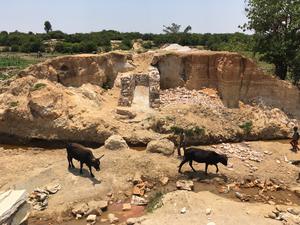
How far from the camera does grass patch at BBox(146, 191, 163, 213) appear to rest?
1481cm

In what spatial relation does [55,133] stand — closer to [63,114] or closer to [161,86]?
[63,114]

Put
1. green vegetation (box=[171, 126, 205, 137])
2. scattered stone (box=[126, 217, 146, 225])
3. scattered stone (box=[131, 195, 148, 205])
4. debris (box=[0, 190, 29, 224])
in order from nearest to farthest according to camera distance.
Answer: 1. debris (box=[0, 190, 29, 224])
2. scattered stone (box=[126, 217, 146, 225])
3. scattered stone (box=[131, 195, 148, 205])
4. green vegetation (box=[171, 126, 205, 137])

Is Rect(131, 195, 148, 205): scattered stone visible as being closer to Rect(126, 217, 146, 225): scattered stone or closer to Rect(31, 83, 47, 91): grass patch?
Rect(126, 217, 146, 225): scattered stone

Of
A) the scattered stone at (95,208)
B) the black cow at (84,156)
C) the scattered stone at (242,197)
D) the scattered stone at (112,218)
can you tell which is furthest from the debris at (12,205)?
the scattered stone at (242,197)

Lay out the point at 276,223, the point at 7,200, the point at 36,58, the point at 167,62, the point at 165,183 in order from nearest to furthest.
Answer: the point at 7,200, the point at 276,223, the point at 165,183, the point at 167,62, the point at 36,58

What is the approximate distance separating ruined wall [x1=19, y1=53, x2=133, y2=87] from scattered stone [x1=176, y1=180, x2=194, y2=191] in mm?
→ 10660

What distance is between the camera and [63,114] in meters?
21.7

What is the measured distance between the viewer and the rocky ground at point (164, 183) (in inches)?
564

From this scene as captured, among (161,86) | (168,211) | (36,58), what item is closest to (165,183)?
(168,211)

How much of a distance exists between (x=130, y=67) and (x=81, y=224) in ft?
43.9

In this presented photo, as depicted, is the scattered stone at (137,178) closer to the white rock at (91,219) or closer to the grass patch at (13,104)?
the white rock at (91,219)

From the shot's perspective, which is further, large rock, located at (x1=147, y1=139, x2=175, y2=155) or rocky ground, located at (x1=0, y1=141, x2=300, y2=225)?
large rock, located at (x1=147, y1=139, x2=175, y2=155)

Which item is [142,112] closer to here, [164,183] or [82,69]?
[82,69]

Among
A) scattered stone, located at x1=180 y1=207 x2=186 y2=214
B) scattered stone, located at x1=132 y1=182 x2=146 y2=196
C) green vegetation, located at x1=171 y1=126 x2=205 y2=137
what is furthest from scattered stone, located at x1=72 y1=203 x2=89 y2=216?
green vegetation, located at x1=171 y1=126 x2=205 y2=137
